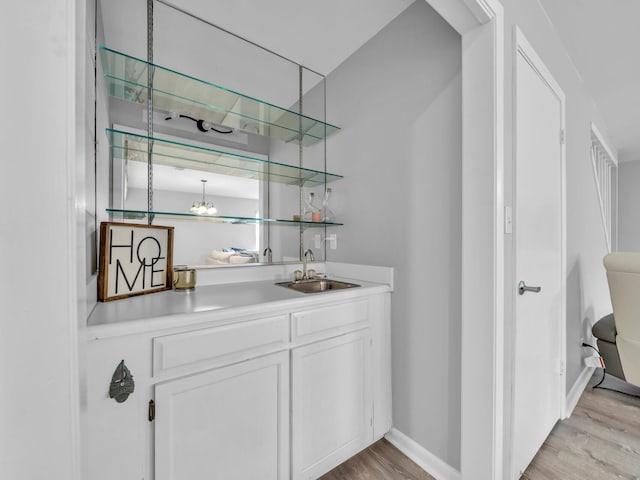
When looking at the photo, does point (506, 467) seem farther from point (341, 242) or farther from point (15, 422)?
point (15, 422)

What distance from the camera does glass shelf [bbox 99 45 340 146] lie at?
1.38 m

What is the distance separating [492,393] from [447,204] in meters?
0.84

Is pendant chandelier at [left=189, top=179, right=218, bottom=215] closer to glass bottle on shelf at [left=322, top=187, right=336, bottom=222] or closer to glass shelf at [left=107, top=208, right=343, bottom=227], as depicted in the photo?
glass shelf at [left=107, top=208, right=343, bottom=227]

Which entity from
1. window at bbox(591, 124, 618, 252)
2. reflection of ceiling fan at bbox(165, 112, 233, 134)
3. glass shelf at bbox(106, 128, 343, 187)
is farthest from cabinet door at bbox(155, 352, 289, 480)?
window at bbox(591, 124, 618, 252)

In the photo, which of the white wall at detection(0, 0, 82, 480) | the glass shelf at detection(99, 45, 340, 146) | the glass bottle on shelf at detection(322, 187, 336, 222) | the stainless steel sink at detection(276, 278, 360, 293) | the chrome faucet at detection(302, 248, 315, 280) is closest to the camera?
the white wall at detection(0, 0, 82, 480)

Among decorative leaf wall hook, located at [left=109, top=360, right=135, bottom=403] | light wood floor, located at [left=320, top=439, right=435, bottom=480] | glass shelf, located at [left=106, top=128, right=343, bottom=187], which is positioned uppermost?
glass shelf, located at [left=106, top=128, right=343, bottom=187]

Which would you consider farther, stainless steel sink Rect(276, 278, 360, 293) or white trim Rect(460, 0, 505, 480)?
stainless steel sink Rect(276, 278, 360, 293)

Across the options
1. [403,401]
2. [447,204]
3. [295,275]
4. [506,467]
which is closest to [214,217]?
[295,275]

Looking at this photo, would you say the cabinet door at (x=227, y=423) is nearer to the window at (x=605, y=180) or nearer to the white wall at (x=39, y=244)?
the white wall at (x=39, y=244)

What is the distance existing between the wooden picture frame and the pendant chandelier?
0.22 metres

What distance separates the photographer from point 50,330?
18.5 inches

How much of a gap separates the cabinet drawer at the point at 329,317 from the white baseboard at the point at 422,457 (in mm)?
723

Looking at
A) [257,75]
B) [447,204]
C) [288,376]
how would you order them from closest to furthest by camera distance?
[288,376]
[447,204]
[257,75]

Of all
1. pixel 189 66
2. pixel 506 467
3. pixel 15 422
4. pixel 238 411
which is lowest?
pixel 506 467
